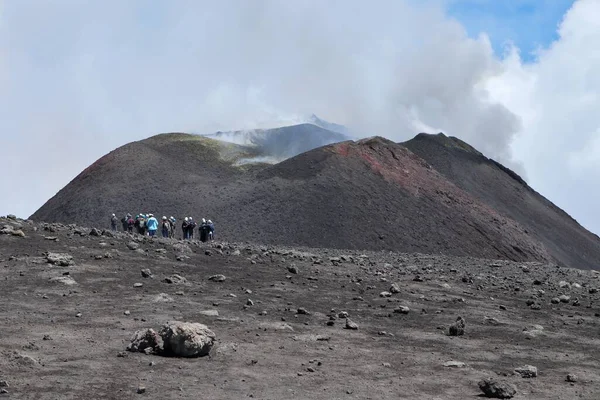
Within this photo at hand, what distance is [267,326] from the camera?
14.3m

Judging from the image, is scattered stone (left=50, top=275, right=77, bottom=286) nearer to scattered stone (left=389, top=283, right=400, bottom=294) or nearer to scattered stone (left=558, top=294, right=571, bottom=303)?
scattered stone (left=389, top=283, right=400, bottom=294)

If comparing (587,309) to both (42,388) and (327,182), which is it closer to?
(42,388)

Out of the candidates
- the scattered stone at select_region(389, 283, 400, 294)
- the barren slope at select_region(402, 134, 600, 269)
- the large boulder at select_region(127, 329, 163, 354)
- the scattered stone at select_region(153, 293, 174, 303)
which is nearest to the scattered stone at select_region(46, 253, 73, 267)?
the scattered stone at select_region(153, 293, 174, 303)

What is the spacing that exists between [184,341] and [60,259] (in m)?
6.99

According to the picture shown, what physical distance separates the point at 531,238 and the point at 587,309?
4619 centimetres

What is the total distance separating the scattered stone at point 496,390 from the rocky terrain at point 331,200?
1475 inches

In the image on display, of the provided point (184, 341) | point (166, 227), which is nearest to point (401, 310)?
point (184, 341)

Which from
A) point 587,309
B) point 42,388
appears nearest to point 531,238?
point 587,309

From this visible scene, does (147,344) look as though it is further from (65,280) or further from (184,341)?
(65,280)

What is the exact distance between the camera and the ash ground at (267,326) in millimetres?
10898

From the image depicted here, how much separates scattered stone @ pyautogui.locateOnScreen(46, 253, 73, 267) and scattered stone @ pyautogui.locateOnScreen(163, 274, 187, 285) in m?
2.19

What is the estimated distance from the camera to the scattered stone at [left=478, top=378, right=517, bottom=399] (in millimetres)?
11008

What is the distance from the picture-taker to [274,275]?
19688mm

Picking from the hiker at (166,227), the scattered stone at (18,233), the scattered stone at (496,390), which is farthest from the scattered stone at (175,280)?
the hiker at (166,227)
